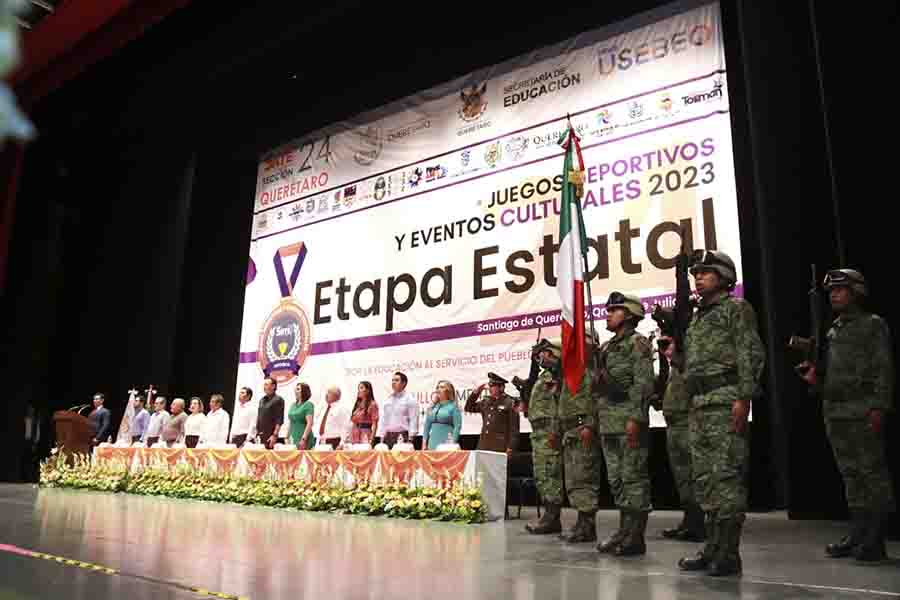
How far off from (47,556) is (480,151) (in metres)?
5.53

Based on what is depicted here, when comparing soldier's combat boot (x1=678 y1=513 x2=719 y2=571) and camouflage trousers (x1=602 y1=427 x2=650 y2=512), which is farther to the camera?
camouflage trousers (x1=602 y1=427 x2=650 y2=512)

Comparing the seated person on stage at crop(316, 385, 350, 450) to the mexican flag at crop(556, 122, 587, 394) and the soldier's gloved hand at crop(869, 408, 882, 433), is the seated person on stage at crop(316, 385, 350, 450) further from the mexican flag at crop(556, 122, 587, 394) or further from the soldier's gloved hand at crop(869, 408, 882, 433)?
the soldier's gloved hand at crop(869, 408, 882, 433)

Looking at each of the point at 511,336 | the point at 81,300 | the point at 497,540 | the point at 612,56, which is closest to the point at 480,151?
the point at 612,56

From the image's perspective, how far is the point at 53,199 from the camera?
1039 centimetres

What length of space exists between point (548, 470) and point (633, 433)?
3.24 feet

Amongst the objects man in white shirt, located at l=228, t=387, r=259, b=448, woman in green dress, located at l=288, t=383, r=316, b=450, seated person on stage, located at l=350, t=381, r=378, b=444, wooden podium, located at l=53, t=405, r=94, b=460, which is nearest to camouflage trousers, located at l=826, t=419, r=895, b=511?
seated person on stage, located at l=350, t=381, r=378, b=444

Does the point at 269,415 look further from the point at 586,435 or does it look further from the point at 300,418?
the point at 586,435

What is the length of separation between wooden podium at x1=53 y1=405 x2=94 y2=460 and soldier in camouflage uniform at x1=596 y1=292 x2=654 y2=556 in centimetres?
667

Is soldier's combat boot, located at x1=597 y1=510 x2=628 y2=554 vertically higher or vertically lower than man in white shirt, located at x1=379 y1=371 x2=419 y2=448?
lower

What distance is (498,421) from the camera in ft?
17.9

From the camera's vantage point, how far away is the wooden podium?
7.67 m

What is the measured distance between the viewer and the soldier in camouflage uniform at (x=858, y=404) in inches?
116

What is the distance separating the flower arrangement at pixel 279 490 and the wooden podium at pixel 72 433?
0.15 meters

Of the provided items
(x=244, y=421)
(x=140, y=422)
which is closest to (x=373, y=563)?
(x=244, y=421)
